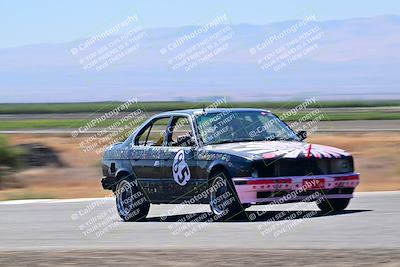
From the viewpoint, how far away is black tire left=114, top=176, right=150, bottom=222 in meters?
15.4

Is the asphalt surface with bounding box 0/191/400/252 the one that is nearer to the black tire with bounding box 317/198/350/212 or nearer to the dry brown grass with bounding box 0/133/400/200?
the black tire with bounding box 317/198/350/212

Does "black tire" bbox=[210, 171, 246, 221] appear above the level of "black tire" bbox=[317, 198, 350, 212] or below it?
above

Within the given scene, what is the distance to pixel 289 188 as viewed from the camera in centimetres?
1362

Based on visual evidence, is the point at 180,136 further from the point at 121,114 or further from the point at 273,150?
the point at 121,114

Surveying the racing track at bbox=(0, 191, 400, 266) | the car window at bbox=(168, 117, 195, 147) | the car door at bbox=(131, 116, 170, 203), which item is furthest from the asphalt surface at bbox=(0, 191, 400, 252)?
the car window at bbox=(168, 117, 195, 147)

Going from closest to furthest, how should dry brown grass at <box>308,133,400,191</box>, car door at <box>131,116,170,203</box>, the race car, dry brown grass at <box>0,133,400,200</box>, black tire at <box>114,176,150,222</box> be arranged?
the race car → car door at <box>131,116,170,203</box> → black tire at <box>114,176,150,222</box> → dry brown grass at <box>308,133,400,191</box> → dry brown grass at <box>0,133,400,200</box>

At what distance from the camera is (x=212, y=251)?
1077cm

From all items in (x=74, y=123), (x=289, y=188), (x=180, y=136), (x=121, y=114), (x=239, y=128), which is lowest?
(x=121, y=114)

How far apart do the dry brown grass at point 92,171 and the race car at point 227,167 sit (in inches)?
275

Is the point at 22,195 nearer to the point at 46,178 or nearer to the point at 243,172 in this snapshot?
the point at 46,178

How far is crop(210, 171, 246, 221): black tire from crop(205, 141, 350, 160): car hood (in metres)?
0.36

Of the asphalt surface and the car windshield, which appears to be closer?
the asphalt surface

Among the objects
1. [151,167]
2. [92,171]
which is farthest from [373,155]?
[151,167]

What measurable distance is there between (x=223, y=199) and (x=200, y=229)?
29.7 inches
